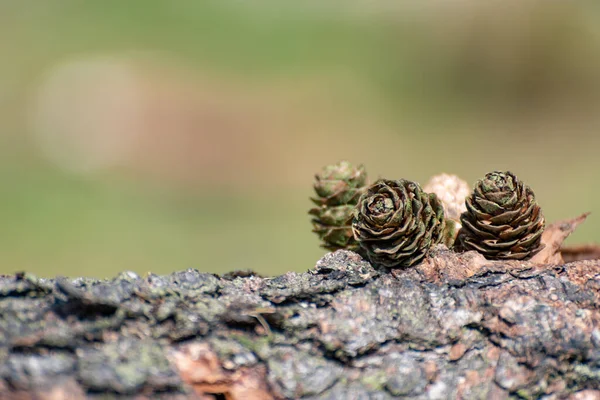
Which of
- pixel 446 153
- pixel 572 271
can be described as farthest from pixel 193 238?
pixel 572 271

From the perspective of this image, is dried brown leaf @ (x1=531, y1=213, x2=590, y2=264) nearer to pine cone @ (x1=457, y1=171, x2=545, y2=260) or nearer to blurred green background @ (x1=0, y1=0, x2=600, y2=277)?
pine cone @ (x1=457, y1=171, x2=545, y2=260)

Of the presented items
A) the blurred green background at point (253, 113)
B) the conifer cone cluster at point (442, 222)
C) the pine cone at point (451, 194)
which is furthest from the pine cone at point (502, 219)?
the blurred green background at point (253, 113)

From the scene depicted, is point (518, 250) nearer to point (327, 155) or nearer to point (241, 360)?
point (241, 360)

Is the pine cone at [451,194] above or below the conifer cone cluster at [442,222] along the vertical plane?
above

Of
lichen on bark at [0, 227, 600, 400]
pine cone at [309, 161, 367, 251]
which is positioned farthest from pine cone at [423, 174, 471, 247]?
lichen on bark at [0, 227, 600, 400]

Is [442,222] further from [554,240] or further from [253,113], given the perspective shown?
[253,113]

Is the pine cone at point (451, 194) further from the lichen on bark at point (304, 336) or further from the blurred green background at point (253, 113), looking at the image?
the blurred green background at point (253, 113)
